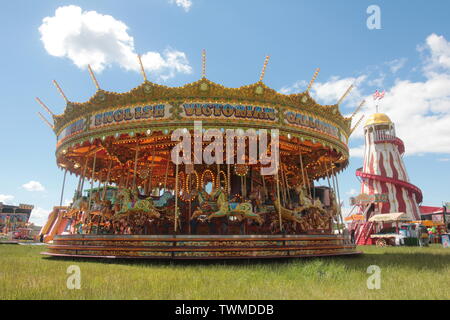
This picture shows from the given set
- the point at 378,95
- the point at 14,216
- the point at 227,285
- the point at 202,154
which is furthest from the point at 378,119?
the point at 14,216

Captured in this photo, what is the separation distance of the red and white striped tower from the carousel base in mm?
34218

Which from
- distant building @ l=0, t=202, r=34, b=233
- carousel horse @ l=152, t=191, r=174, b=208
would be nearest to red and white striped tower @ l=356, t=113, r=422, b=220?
carousel horse @ l=152, t=191, r=174, b=208

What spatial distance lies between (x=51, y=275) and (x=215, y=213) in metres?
5.40

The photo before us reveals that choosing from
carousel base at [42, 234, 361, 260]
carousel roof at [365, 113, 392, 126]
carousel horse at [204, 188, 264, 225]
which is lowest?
carousel base at [42, 234, 361, 260]

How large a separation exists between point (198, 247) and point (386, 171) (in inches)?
1553

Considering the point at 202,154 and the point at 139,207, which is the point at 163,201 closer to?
the point at 139,207

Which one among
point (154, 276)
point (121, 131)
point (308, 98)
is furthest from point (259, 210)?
point (154, 276)

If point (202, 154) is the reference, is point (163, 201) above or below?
below

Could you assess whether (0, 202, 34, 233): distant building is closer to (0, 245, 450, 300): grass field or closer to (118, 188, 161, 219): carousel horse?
(118, 188, 161, 219): carousel horse

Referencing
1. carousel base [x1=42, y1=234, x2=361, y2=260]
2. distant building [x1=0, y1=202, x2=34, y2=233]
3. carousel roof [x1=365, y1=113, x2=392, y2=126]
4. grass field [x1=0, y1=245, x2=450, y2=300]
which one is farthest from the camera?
distant building [x1=0, y1=202, x2=34, y2=233]

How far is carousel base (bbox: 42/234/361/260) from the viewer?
33.8ft

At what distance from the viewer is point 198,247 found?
1033cm

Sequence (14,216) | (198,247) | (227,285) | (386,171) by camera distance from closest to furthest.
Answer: (227,285)
(198,247)
(386,171)
(14,216)

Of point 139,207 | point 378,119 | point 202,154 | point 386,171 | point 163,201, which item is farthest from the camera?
point 378,119
